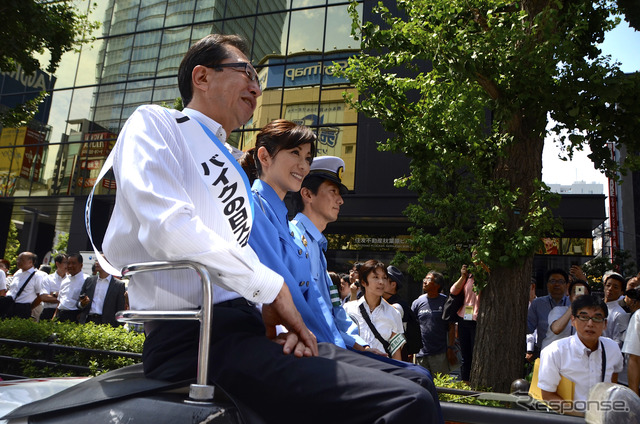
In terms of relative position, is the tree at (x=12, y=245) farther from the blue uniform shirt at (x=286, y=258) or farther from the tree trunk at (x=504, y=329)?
the blue uniform shirt at (x=286, y=258)

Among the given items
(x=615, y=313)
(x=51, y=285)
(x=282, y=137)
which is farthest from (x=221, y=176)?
(x=51, y=285)

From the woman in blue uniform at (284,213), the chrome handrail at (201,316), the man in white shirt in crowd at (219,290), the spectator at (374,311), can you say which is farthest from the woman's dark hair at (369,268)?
the chrome handrail at (201,316)

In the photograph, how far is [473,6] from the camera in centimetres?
617

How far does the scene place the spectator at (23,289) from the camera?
10.1 meters

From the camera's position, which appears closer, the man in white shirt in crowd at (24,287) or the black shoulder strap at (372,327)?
the black shoulder strap at (372,327)

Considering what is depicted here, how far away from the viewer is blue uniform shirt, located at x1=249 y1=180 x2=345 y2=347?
2.08 m

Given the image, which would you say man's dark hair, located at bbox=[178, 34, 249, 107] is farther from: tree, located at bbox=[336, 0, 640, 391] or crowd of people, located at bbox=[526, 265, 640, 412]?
tree, located at bbox=[336, 0, 640, 391]

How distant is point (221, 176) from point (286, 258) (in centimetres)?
66

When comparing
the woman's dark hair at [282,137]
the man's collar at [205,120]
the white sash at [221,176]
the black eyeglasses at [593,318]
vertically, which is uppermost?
the woman's dark hair at [282,137]

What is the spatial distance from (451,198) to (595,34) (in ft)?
14.2

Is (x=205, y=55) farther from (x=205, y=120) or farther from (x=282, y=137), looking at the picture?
(x=282, y=137)

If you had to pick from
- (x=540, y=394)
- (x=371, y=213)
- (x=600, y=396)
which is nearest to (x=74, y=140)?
(x=371, y=213)

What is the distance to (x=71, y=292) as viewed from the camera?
9.72 meters

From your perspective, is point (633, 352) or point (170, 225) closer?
point (170, 225)
